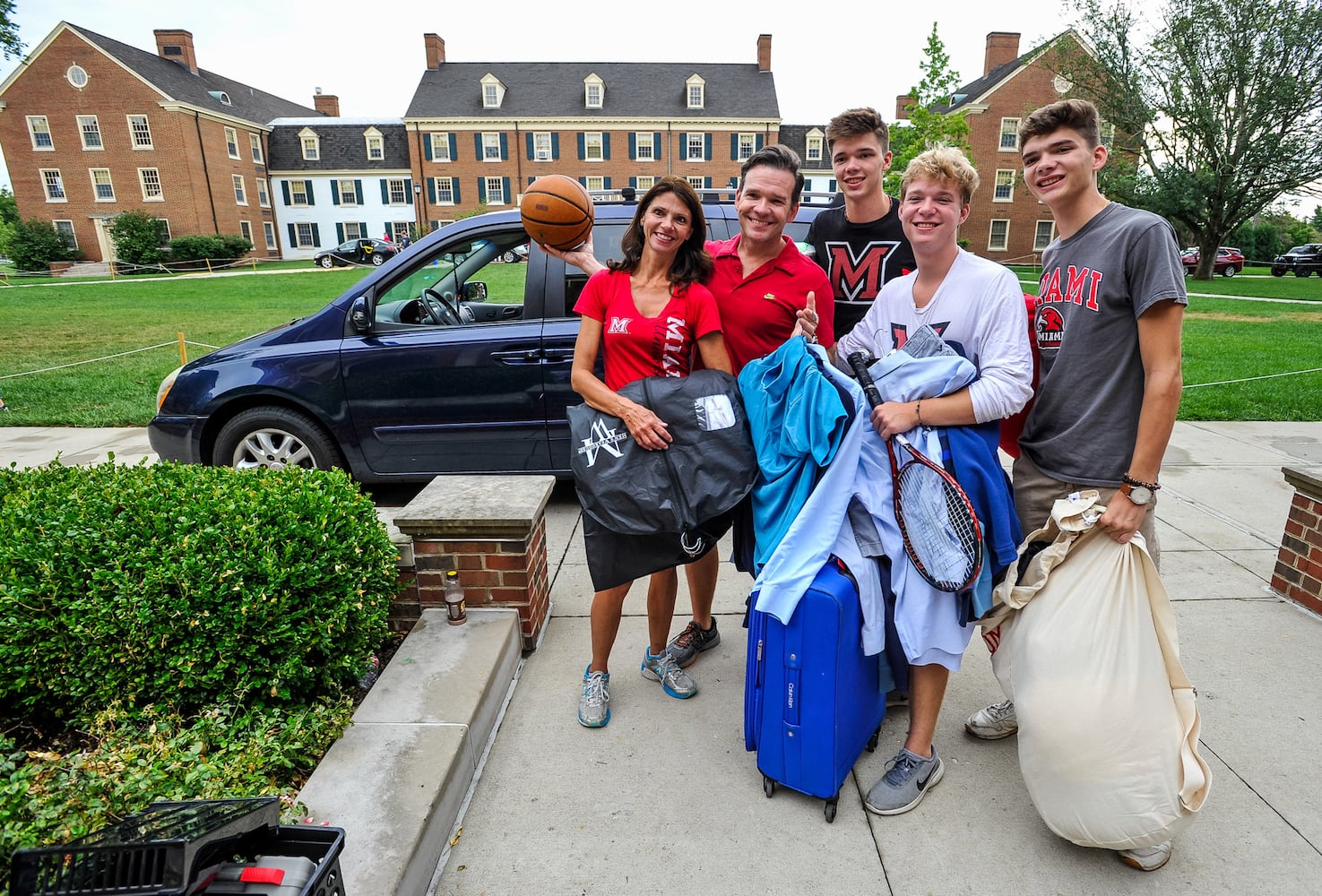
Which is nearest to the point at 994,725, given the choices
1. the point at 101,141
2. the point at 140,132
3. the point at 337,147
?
the point at 140,132

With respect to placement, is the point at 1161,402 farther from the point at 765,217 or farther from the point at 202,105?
the point at 202,105

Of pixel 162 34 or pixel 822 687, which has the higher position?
pixel 162 34

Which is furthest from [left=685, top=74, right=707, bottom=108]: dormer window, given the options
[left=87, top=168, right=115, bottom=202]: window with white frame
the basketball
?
the basketball

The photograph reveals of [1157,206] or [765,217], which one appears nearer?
[765,217]

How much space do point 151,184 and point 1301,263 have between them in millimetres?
58615

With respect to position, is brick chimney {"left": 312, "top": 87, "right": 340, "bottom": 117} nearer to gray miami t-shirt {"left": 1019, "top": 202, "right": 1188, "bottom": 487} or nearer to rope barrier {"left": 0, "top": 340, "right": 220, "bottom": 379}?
rope barrier {"left": 0, "top": 340, "right": 220, "bottom": 379}

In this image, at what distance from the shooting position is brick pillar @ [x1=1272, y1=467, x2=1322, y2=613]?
3.40m

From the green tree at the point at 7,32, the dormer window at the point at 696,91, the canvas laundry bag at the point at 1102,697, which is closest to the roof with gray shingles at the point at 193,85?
the dormer window at the point at 696,91

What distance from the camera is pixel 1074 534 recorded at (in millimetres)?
2061

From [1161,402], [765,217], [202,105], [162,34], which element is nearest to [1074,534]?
[1161,402]

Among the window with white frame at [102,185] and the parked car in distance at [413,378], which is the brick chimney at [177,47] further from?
the parked car in distance at [413,378]

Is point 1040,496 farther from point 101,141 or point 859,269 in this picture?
point 101,141

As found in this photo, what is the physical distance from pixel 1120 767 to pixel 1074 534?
63cm

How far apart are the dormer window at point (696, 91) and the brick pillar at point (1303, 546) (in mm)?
47075
